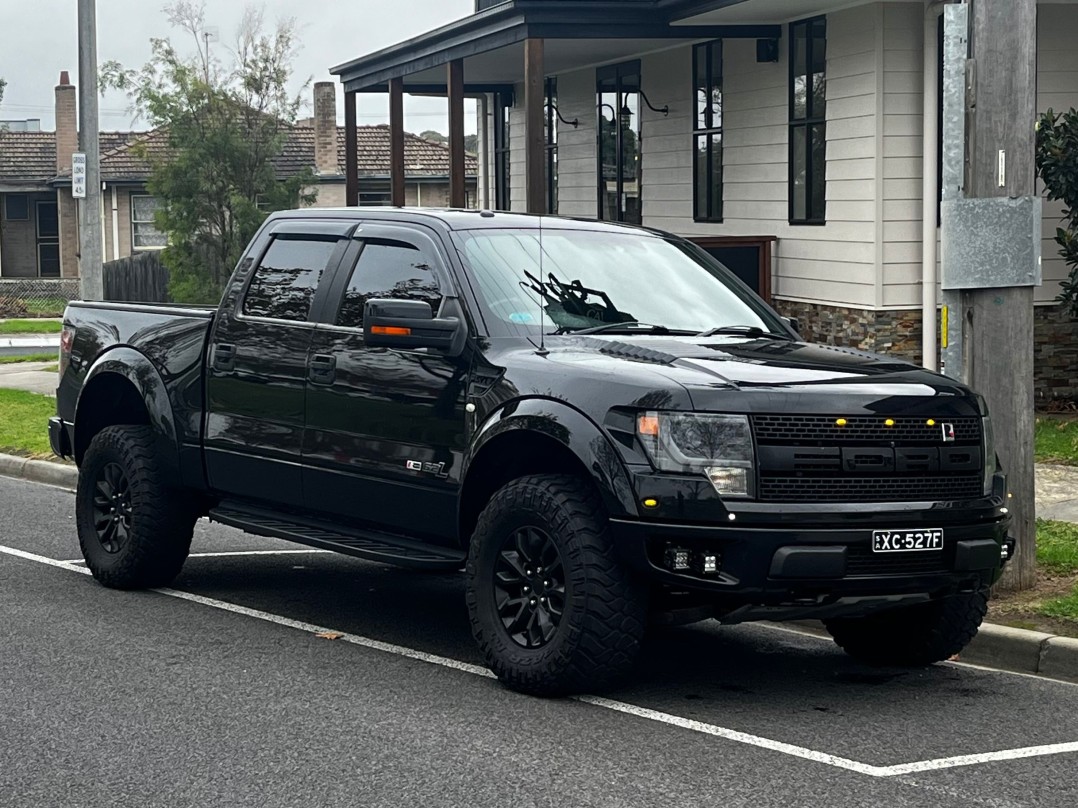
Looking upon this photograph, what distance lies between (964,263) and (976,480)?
1990mm

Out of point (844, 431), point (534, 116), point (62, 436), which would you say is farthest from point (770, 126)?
point (844, 431)

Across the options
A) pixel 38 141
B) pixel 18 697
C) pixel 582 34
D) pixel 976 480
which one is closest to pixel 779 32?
pixel 582 34

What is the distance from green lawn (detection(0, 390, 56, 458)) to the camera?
1532 cm

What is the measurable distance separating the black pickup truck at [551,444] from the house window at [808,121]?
30.4 ft

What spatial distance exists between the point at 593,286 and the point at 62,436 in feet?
12.4

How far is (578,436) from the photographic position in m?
6.54

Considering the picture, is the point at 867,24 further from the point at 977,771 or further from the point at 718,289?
the point at 977,771

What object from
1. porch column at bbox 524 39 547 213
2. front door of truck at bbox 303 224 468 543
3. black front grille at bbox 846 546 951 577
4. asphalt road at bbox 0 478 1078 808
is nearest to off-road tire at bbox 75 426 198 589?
asphalt road at bbox 0 478 1078 808

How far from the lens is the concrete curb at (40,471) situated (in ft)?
46.1

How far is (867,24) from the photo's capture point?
1608 centimetres

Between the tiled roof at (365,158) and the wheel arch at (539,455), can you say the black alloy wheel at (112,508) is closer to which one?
the wheel arch at (539,455)

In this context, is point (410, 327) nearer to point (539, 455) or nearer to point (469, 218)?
point (539, 455)

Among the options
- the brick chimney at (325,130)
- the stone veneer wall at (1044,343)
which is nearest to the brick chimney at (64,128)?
the brick chimney at (325,130)

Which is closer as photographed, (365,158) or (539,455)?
(539,455)
